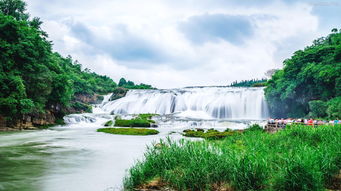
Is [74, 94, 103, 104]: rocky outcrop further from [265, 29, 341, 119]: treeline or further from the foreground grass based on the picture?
the foreground grass

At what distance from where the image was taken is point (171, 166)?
6.27m

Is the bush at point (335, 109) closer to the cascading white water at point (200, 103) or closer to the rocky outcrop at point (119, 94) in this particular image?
the cascading white water at point (200, 103)

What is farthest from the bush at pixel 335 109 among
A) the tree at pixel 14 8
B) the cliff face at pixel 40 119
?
the tree at pixel 14 8

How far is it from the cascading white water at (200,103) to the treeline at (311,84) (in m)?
3.66

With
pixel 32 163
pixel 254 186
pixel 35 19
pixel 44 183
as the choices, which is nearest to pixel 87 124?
pixel 35 19

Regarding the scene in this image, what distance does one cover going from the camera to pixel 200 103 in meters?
45.6

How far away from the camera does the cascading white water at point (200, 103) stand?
4162 cm

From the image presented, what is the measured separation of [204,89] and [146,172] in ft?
149

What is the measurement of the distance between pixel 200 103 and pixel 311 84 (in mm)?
17725

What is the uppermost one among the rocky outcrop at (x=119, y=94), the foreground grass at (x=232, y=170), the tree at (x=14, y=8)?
the tree at (x=14, y=8)

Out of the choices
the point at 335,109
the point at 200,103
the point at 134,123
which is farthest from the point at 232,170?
the point at 200,103

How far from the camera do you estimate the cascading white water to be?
41.6 m

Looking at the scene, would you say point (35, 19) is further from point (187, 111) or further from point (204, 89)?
point (204, 89)

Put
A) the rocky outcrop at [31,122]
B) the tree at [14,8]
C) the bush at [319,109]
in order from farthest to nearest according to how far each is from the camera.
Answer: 1. the tree at [14,8]
2. the bush at [319,109]
3. the rocky outcrop at [31,122]
